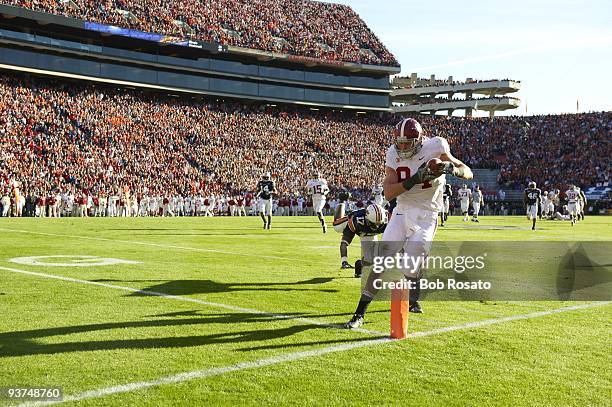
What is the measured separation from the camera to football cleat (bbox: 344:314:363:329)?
6418 mm

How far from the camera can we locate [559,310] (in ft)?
25.4

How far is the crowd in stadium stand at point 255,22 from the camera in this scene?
4747 centimetres

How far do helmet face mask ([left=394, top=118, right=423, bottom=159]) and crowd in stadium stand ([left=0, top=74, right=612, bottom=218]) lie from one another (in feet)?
98.2

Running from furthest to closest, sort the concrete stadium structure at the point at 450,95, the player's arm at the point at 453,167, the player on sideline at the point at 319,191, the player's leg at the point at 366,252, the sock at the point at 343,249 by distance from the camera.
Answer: the concrete stadium structure at the point at 450,95 < the player on sideline at the point at 319,191 < the sock at the point at 343,249 < the player's leg at the point at 366,252 < the player's arm at the point at 453,167

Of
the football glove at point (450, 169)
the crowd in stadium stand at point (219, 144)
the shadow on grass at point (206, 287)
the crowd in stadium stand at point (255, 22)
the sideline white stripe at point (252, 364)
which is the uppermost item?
the crowd in stadium stand at point (255, 22)

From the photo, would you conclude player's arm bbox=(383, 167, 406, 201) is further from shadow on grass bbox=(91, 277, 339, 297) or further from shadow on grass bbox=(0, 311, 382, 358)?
shadow on grass bbox=(91, 277, 339, 297)

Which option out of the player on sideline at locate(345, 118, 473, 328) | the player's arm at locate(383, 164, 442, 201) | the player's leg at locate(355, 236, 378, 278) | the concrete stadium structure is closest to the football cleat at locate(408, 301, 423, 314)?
the player on sideline at locate(345, 118, 473, 328)

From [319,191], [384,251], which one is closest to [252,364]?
[384,251]

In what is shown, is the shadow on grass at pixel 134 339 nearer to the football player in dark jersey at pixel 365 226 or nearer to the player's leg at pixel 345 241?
the football player in dark jersey at pixel 365 226

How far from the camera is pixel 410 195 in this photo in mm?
6703

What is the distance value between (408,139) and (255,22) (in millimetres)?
53157

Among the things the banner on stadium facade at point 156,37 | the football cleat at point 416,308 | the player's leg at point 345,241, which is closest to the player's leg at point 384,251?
the football cleat at point 416,308

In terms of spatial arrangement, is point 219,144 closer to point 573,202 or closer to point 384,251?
point 573,202

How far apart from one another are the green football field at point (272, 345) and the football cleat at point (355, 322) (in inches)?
5.0
